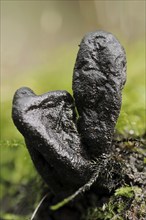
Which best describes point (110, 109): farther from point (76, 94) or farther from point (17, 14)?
point (17, 14)

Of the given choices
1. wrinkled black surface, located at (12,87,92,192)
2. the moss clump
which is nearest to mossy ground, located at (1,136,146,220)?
the moss clump

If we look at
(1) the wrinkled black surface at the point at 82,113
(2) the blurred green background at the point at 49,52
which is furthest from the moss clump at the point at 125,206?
(2) the blurred green background at the point at 49,52

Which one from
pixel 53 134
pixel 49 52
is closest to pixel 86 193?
pixel 53 134

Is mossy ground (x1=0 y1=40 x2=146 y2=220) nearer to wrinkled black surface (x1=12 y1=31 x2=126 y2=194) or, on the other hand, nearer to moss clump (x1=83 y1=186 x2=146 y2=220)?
moss clump (x1=83 y1=186 x2=146 y2=220)

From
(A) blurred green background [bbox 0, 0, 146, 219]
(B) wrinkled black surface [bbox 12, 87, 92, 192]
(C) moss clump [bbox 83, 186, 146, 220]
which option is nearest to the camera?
(B) wrinkled black surface [bbox 12, 87, 92, 192]

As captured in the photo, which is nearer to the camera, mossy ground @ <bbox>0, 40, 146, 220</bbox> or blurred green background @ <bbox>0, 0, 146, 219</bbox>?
mossy ground @ <bbox>0, 40, 146, 220</bbox>

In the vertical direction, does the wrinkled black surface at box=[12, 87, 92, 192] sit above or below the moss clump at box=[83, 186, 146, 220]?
above

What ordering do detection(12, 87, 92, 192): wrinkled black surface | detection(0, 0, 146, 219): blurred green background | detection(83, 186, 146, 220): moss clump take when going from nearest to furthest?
detection(12, 87, 92, 192): wrinkled black surface → detection(83, 186, 146, 220): moss clump → detection(0, 0, 146, 219): blurred green background
